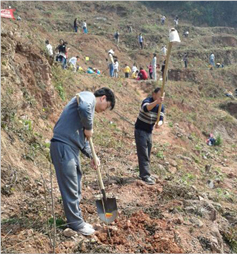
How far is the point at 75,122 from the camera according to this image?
3639 millimetres

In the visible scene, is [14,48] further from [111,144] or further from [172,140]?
[172,140]

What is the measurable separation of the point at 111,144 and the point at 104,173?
7.56 ft

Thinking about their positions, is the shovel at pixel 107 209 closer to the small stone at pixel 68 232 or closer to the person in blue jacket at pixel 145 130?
the small stone at pixel 68 232

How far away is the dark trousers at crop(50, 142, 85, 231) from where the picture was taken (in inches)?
140

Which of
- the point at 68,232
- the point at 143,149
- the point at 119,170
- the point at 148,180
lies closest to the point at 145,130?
the point at 143,149

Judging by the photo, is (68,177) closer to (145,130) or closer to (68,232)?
(68,232)

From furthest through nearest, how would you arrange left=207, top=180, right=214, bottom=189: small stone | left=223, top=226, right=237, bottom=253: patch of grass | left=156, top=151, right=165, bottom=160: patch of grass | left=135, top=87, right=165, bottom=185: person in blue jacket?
left=156, top=151, right=165, bottom=160: patch of grass → left=207, top=180, right=214, bottom=189: small stone → left=135, top=87, right=165, bottom=185: person in blue jacket → left=223, top=226, right=237, bottom=253: patch of grass

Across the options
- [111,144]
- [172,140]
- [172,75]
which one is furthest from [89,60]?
[111,144]

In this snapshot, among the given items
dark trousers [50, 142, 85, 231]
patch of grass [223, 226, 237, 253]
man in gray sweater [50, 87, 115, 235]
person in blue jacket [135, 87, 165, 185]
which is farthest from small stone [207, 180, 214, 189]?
dark trousers [50, 142, 85, 231]

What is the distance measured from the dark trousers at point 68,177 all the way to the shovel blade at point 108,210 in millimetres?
354

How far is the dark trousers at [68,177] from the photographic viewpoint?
3.56 metres

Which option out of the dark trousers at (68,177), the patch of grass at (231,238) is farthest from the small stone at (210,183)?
the dark trousers at (68,177)

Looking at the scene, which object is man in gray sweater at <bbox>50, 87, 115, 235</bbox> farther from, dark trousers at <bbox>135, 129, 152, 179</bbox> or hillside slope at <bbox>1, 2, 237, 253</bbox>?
dark trousers at <bbox>135, 129, 152, 179</bbox>

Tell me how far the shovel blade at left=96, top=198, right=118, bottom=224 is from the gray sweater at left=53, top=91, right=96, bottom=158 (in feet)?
2.34
